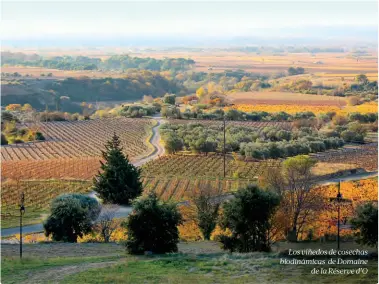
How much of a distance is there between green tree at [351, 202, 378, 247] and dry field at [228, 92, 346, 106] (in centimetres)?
5283

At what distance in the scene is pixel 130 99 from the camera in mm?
98250

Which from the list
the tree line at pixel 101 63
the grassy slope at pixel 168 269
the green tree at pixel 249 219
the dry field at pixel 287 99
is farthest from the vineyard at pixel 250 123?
the tree line at pixel 101 63

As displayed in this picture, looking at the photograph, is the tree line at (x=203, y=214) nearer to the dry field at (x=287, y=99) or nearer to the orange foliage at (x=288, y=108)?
the orange foliage at (x=288, y=108)

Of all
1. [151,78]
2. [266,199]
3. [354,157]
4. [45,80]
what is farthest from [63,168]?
[151,78]

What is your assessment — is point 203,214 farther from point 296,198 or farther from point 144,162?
point 144,162

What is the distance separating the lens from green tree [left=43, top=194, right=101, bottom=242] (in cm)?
1772

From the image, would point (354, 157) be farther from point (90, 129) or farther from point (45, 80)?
point (45, 80)

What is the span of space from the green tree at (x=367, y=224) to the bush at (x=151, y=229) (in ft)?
14.2

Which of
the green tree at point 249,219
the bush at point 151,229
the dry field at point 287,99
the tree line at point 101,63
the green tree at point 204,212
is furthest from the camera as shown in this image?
the tree line at point 101,63

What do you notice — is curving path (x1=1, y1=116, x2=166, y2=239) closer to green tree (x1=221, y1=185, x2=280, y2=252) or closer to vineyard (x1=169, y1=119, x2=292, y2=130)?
vineyard (x1=169, y1=119, x2=292, y2=130)

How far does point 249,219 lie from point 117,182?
9.06 m

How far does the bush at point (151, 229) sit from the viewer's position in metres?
14.6

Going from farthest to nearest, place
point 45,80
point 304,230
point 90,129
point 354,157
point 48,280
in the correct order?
1. point 45,80
2. point 90,129
3. point 354,157
4. point 304,230
5. point 48,280

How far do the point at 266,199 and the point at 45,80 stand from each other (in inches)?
3336
